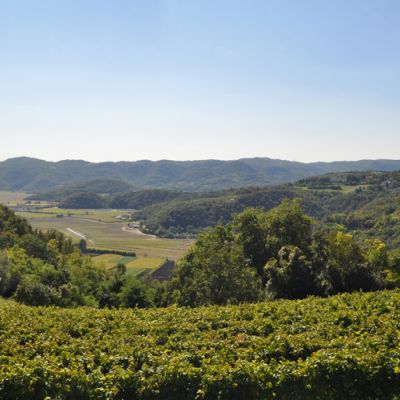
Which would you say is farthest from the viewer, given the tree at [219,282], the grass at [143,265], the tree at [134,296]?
the grass at [143,265]

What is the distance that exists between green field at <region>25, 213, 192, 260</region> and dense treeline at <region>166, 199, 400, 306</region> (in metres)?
83.4

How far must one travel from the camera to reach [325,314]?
18.9 metres

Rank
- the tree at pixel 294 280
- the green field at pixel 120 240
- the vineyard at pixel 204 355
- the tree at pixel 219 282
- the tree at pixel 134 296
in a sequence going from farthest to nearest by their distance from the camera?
Answer: the green field at pixel 120 240 < the tree at pixel 294 280 < the tree at pixel 134 296 < the tree at pixel 219 282 < the vineyard at pixel 204 355

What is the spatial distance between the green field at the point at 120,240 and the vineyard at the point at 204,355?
10970 cm

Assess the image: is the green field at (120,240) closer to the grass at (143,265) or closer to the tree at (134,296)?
the grass at (143,265)

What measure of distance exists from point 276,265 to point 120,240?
4983 inches

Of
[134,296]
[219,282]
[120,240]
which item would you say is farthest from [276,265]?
[120,240]

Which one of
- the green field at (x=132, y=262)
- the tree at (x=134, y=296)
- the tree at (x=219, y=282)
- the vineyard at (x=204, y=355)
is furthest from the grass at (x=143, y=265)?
the vineyard at (x=204, y=355)

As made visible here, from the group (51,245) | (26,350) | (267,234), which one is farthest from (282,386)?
(51,245)

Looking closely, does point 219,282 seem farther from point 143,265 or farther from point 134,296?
point 143,265

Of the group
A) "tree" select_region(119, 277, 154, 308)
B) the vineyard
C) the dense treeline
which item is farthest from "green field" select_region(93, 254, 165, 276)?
the vineyard

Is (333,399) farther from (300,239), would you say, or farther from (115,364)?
(300,239)

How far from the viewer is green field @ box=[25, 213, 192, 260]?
13975cm

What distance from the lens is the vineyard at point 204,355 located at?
40.7 feet
